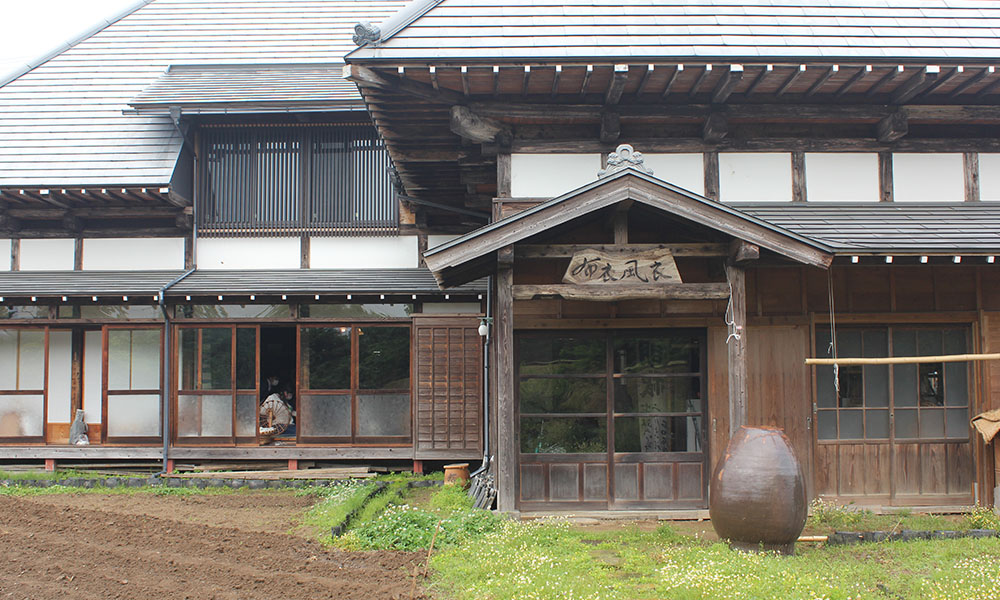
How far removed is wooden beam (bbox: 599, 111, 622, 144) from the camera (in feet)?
28.9

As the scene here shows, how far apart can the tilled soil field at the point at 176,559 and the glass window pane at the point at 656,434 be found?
10.5 ft

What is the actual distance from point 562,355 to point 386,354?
13.4 feet

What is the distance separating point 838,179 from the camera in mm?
9195

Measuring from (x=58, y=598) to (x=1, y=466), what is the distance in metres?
7.93

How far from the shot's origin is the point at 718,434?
8.76 meters

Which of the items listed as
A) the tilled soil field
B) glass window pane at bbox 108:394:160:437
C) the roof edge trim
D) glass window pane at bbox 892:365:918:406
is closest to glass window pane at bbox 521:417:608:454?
the tilled soil field

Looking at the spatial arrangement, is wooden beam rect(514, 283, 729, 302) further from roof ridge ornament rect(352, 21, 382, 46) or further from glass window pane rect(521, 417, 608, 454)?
roof ridge ornament rect(352, 21, 382, 46)

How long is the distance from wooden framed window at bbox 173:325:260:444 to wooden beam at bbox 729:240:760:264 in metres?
7.86

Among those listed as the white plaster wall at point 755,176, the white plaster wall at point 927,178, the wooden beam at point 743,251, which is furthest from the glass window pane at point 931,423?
the wooden beam at point 743,251

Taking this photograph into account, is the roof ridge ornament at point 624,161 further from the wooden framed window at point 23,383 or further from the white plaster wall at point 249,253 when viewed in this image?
the wooden framed window at point 23,383

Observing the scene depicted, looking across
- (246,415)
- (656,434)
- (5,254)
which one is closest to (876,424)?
(656,434)

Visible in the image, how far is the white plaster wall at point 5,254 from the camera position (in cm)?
1241

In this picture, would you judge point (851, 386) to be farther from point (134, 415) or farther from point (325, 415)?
point (134, 415)

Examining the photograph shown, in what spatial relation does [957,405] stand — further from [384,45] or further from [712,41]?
[384,45]
